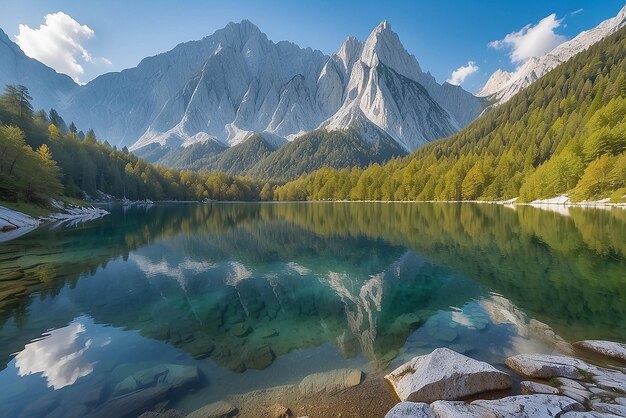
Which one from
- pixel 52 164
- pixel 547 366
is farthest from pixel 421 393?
pixel 52 164

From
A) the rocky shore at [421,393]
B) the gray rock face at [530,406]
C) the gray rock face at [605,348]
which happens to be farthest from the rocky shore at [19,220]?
the gray rock face at [605,348]

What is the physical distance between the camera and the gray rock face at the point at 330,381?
34.8ft

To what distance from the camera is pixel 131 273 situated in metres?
27.7

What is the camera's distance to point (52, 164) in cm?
Answer: 7662

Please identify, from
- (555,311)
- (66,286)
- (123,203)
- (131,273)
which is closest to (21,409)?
(66,286)

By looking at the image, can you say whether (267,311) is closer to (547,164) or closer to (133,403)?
(133,403)

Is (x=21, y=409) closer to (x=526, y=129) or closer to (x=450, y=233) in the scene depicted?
(x=450, y=233)

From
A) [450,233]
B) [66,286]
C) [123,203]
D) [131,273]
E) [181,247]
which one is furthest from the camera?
[123,203]

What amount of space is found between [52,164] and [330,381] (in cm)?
9370

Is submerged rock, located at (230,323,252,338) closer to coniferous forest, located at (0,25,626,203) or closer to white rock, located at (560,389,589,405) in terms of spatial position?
white rock, located at (560,389,589,405)

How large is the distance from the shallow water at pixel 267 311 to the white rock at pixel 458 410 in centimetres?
383

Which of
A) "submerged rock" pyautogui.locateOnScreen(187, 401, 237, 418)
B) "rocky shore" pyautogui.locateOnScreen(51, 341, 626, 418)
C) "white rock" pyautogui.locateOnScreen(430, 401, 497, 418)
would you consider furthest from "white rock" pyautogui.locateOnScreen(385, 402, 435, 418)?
"submerged rock" pyautogui.locateOnScreen(187, 401, 237, 418)

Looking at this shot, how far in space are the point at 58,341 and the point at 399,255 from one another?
29.2m

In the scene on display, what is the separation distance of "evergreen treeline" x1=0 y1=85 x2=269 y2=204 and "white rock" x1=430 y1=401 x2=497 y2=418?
242ft
